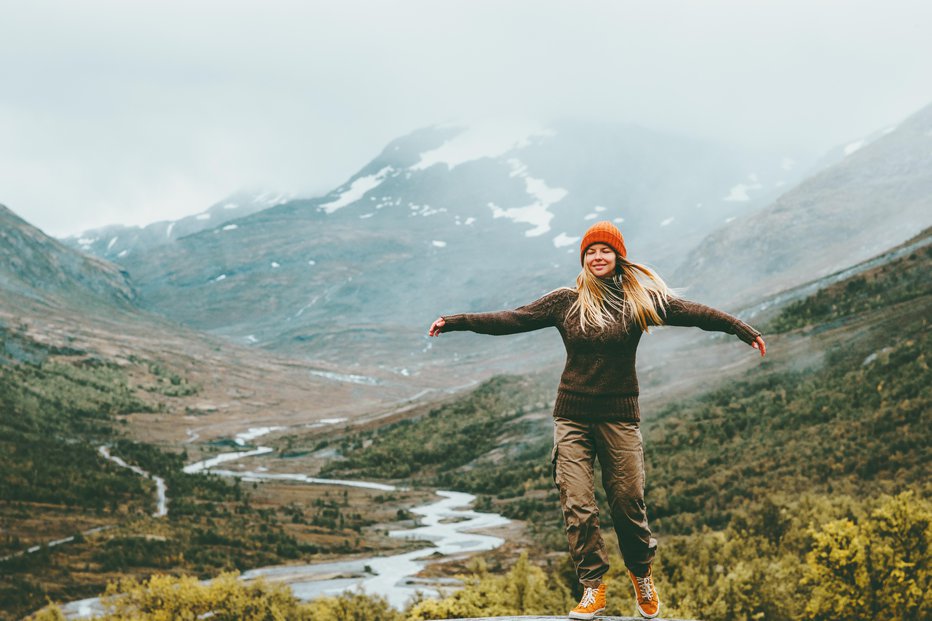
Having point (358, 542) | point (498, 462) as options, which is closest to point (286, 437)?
point (498, 462)

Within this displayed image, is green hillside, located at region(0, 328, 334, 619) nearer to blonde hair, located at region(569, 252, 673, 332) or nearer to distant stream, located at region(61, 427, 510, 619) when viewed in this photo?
distant stream, located at region(61, 427, 510, 619)

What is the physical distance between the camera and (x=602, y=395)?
7227mm

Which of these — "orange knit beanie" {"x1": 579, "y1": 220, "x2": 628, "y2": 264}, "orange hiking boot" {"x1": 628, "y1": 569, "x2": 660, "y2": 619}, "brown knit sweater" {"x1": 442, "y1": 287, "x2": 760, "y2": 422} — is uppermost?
"orange knit beanie" {"x1": 579, "y1": 220, "x2": 628, "y2": 264}

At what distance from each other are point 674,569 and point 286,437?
115565 mm

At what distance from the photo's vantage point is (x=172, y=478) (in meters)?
88.9

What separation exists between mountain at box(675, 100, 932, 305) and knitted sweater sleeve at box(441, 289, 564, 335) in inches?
5461

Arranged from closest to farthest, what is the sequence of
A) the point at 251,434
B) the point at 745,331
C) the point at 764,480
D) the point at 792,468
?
the point at 745,331, the point at 792,468, the point at 764,480, the point at 251,434

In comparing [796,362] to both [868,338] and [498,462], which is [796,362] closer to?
[868,338]

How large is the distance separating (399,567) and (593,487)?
49860 millimetres

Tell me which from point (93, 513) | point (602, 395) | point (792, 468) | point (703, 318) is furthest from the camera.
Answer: point (93, 513)

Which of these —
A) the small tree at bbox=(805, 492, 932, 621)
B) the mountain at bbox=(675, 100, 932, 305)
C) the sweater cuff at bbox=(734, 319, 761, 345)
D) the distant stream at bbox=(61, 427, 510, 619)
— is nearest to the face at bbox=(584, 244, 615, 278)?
the sweater cuff at bbox=(734, 319, 761, 345)

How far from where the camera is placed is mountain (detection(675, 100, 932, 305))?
143 metres

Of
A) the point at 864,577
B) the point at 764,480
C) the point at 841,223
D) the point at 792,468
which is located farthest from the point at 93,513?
the point at 841,223

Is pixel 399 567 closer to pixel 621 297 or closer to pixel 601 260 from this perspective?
pixel 621 297
